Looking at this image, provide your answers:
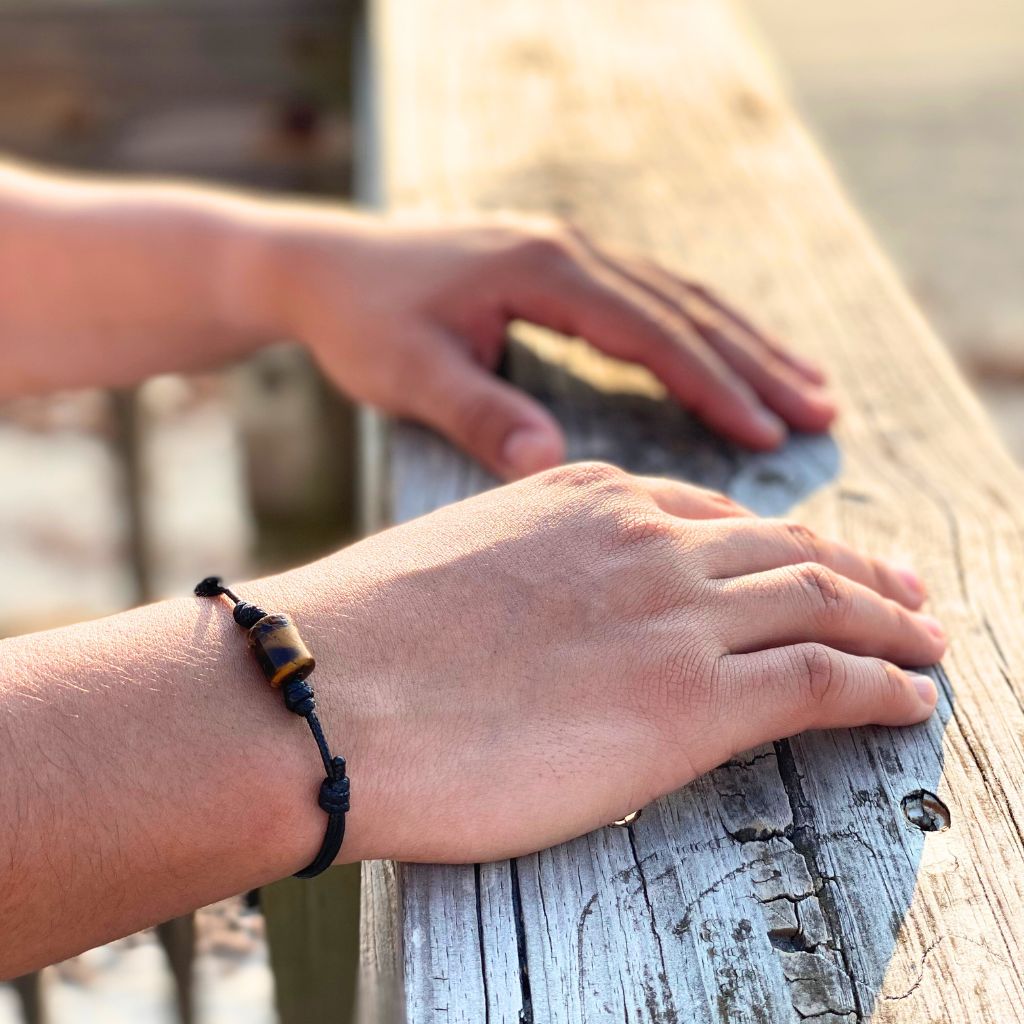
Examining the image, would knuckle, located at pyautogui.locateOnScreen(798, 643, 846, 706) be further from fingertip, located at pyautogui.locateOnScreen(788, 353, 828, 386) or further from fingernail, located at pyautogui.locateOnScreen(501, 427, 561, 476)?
fingertip, located at pyautogui.locateOnScreen(788, 353, 828, 386)

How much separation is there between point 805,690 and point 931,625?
0.20m

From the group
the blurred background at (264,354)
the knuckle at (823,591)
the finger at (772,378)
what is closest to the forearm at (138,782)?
the knuckle at (823,591)

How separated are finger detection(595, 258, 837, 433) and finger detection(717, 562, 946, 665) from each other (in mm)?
451

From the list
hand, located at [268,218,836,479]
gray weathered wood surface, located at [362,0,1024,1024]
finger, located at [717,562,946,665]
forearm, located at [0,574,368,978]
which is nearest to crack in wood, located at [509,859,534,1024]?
gray weathered wood surface, located at [362,0,1024,1024]

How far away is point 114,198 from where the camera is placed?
1662 mm

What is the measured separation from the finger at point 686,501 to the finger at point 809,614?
Result: 0.37ft

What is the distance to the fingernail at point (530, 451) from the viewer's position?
4.47 feet

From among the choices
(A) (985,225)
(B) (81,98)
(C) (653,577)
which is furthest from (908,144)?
(C) (653,577)

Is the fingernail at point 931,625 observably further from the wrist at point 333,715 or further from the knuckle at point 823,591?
the wrist at point 333,715

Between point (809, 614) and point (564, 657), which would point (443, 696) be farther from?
point (809, 614)

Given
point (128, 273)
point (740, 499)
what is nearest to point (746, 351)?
point (740, 499)

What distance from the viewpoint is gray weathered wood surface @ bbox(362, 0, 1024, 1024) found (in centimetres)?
85

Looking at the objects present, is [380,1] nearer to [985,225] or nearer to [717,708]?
[717,708]

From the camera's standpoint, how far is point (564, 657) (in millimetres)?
991
